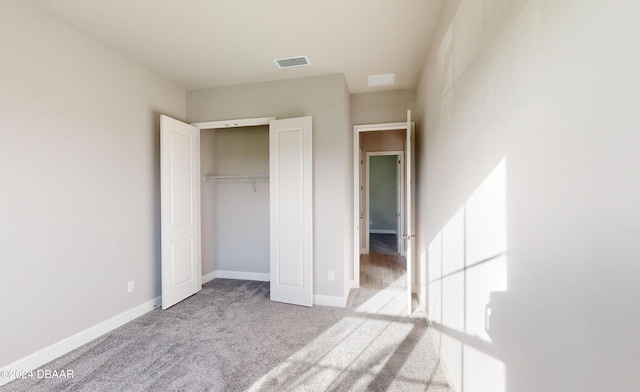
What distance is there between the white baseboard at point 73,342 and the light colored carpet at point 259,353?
7cm

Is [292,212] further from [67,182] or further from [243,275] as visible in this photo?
[67,182]

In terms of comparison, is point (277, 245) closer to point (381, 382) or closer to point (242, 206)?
point (242, 206)

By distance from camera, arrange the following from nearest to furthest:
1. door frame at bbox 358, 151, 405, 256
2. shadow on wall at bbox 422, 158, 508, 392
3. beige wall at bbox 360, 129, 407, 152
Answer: shadow on wall at bbox 422, 158, 508, 392
door frame at bbox 358, 151, 405, 256
beige wall at bbox 360, 129, 407, 152

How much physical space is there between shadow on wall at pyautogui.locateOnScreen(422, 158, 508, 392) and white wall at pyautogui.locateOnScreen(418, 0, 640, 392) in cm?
1

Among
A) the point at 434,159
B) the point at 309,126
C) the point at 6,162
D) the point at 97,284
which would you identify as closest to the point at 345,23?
the point at 309,126

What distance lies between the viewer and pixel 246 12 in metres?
2.19

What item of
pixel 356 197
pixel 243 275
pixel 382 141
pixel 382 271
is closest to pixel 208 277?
pixel 243 275

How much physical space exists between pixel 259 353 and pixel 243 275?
212cm

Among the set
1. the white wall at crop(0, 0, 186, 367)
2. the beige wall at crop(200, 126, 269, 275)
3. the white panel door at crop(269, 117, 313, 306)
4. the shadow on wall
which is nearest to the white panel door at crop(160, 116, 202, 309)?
the white wall at crop(0, 0, 186, 367)

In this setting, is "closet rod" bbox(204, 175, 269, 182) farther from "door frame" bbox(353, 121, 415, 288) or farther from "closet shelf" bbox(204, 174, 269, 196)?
"door frame" bbox(353, 121, 415, 288)

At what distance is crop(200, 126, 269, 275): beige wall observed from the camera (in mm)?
4191

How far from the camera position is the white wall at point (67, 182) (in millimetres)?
1966

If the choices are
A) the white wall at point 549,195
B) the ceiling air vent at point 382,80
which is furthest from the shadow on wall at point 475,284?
the ceiling air vent at point 382,80

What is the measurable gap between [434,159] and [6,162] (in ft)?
11.5
